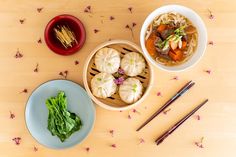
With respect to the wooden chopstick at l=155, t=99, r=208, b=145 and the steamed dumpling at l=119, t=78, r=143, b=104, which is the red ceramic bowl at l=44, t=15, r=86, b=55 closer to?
the steamed dumpling at l=119, t=78, r=143, b=104

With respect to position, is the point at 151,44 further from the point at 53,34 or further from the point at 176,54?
the point at 53,34

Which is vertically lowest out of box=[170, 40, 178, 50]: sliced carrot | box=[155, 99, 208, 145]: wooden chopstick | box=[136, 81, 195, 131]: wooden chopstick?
box=[155, 99, 208, 145]: wooden chopstick

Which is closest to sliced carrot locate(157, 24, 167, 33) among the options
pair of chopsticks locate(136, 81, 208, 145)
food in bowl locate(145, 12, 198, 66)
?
food in bowl locate(145, 12, 198, 66)

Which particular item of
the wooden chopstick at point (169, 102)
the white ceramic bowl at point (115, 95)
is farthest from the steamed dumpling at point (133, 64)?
the wooden chopstick at point (169, 102)

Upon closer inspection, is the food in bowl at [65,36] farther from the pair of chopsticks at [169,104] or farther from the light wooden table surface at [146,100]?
the pair of chopsticks at [169,104]

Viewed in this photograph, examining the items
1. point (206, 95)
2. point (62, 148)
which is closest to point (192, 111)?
point (206, 95)

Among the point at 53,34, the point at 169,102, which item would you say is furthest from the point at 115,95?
the point at 53,34
